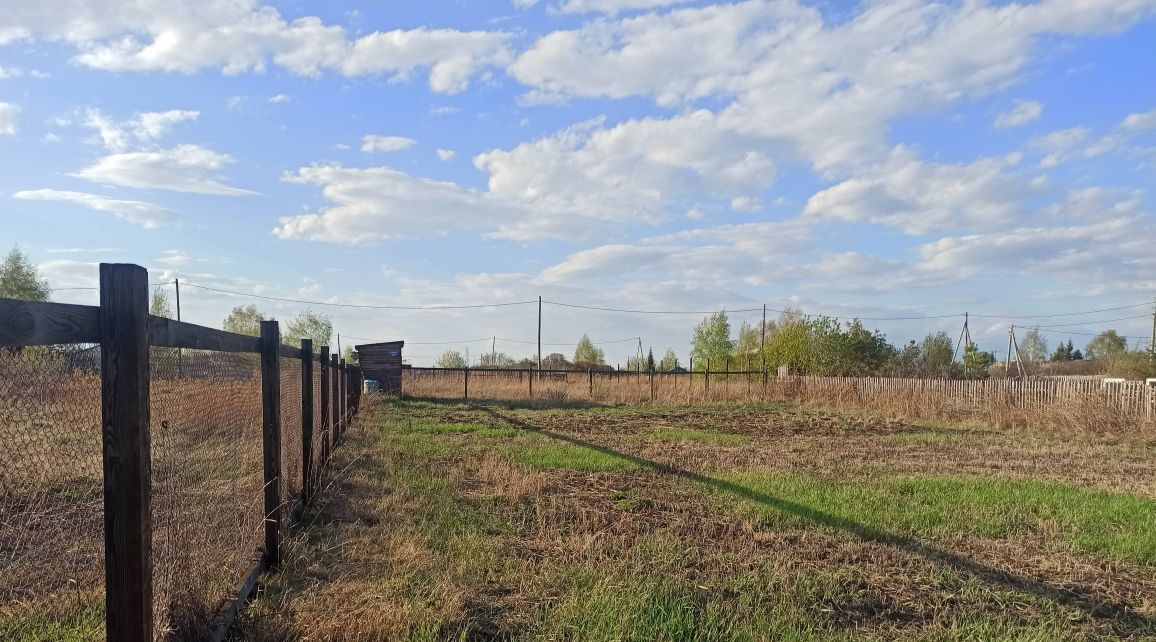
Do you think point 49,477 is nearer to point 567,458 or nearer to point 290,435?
point 290,435

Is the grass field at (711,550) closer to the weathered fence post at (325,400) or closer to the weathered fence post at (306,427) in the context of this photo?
the weathered fence post at (306,427)

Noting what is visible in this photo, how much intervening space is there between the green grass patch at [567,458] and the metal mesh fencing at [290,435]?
3.69m

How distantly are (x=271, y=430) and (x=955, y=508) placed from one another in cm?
645

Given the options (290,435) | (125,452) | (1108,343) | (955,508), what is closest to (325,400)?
(290,435)

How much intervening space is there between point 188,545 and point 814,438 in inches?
539

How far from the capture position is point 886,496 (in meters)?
7.88

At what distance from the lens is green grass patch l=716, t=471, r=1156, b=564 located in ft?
20.8

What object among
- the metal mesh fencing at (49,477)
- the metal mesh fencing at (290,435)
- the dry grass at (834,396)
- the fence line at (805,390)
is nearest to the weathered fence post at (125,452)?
the metal mesh fencing at (49,477)

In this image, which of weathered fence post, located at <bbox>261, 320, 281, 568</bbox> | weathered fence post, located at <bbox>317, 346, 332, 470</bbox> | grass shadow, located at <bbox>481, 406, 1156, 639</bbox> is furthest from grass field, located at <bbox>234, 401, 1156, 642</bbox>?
weathered fence post, located at <bbox>317, 346, 332, 470</bbox>

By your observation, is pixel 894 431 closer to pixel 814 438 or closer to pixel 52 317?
pixel 814 438

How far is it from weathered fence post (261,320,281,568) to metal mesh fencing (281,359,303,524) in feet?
1.07

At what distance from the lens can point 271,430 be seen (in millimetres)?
4516

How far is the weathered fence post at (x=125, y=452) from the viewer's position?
225cm

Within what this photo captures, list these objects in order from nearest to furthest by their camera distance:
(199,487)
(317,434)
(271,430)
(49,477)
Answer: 1. (49,477)
2. (199,487)
3. (271,430)
4. (317,434)
